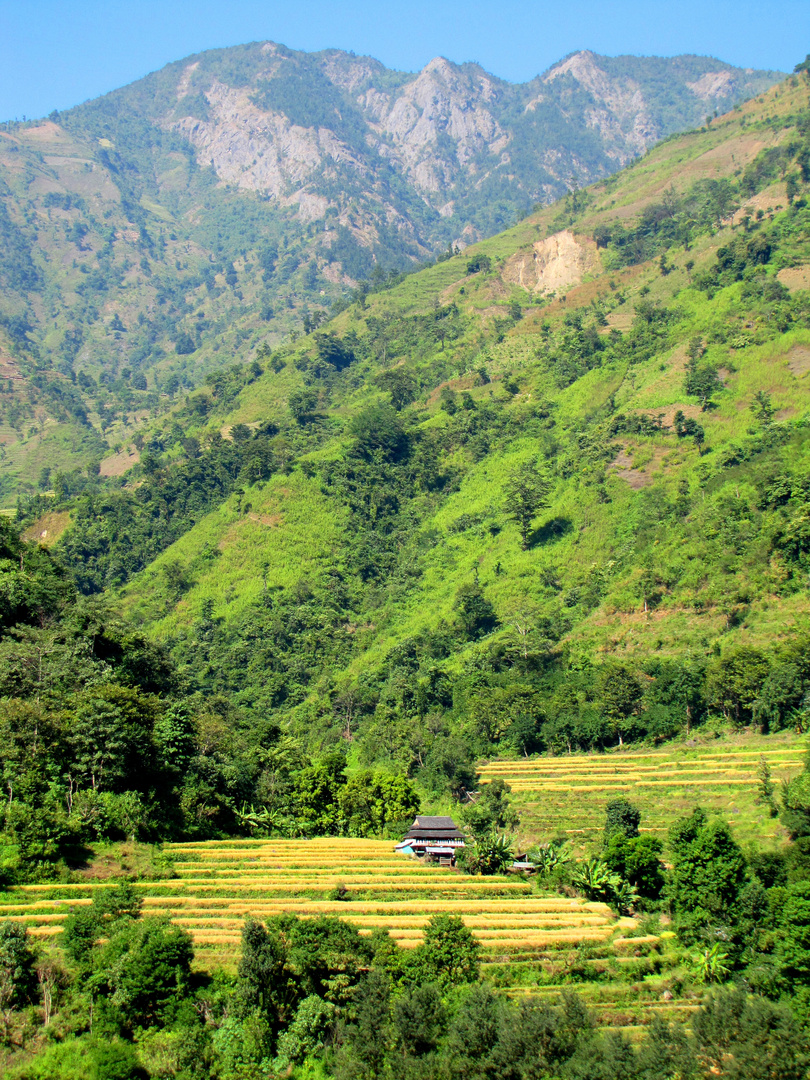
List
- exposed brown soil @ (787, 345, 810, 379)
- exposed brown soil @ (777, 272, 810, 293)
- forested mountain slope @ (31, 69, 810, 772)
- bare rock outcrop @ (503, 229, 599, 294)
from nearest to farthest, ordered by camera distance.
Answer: forested mountain slope @ (31, 69, 810, 772)
exposed brown soil @ (787, 345, 810, 379)
exposed brown soil @ (777, 272, 810, 293)
bare rock outcrop @ (503, 229, 599, 294)

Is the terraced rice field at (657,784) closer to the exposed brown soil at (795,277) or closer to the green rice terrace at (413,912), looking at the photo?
the green rice terrace at (413,912)

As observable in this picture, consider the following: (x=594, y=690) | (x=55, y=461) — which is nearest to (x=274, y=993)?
(x=594, y=690)

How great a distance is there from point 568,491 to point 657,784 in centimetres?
4222

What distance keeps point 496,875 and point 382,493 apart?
63.3 m

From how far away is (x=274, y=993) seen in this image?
27.9 metres

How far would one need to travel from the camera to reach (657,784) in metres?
47.9

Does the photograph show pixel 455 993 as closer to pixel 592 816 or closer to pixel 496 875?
pixel 496 875

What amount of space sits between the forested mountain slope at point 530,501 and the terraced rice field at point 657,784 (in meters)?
2.54

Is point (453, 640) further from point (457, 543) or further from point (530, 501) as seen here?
point (457, 543)

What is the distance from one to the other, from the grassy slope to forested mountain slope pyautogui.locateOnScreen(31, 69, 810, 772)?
32 centimetres

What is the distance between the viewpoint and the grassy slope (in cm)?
6625

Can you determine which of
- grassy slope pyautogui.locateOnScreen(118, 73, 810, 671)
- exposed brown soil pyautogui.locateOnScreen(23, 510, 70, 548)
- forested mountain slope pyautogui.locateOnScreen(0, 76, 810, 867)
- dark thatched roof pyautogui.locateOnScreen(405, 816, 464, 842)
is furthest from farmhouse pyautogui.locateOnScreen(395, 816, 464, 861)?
exposed brown soil pyautogui.locateOnScreen(23, 510, 70, 548)

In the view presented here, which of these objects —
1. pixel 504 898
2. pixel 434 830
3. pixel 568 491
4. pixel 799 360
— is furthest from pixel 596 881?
pixel 799 360

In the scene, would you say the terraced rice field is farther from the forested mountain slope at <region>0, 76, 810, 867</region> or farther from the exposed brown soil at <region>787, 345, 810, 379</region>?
the exposed brown soil at <region>787, 345, 810, 379</region>
